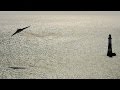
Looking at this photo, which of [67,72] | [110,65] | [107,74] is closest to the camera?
[107,74]
